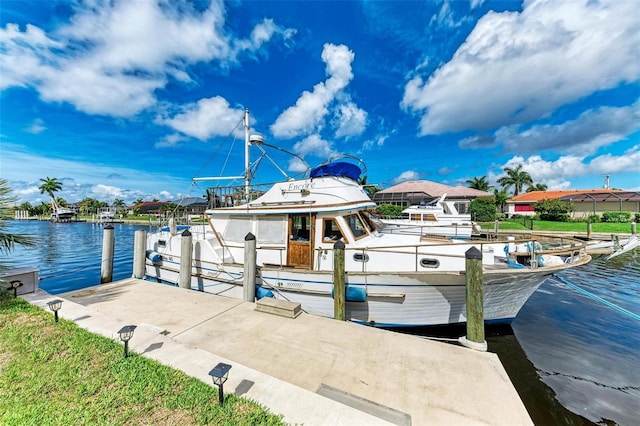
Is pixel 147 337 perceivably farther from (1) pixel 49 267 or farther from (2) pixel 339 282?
(1) pixel 49 267

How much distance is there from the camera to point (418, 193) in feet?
114

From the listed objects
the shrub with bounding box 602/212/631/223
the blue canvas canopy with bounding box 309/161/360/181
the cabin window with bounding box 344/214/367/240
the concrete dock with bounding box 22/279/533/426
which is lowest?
the concrete dock with bounding box 22/279/533/426

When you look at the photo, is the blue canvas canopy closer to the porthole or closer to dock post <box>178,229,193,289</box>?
the porthole

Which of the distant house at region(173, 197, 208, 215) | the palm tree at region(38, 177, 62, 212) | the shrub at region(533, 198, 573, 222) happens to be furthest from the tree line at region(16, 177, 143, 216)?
the shrub at region(533, 198, 573, 222)

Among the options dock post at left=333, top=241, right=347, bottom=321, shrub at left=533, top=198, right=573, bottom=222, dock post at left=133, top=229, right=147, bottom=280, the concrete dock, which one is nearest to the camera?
the concrete dock

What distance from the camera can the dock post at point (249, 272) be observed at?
6.18 metres

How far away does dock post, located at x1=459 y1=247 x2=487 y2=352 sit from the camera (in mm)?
4402

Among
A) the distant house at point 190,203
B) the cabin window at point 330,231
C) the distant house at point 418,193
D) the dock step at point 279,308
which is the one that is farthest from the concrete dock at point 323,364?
the distant house at point 418,193

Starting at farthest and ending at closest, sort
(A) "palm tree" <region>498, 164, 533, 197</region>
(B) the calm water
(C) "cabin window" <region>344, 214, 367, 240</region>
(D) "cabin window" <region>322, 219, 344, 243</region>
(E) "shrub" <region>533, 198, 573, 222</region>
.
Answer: (A) "palm tree" <region>498, 164, 533, 197</region>
(E) "shrub" <region>533, 198, 573, 222</region>
(C) "cabin window" <region>344, 214, 367, 240</region>
(D) "cabin window" <region>322, 219, 344, 243</region>
(B) the calm water

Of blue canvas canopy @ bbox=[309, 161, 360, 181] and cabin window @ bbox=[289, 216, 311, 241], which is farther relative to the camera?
blue canvas canopy @ bbox=[309, 161, 360, 181]

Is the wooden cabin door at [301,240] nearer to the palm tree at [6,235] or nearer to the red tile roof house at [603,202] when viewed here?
the palm tree at [6,235]

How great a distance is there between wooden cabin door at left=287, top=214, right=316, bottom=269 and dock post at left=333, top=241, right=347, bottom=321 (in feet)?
4.04

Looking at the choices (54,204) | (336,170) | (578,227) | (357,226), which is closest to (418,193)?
(578,227)

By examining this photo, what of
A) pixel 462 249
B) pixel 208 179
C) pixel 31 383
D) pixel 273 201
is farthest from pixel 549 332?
pixel 208 179
